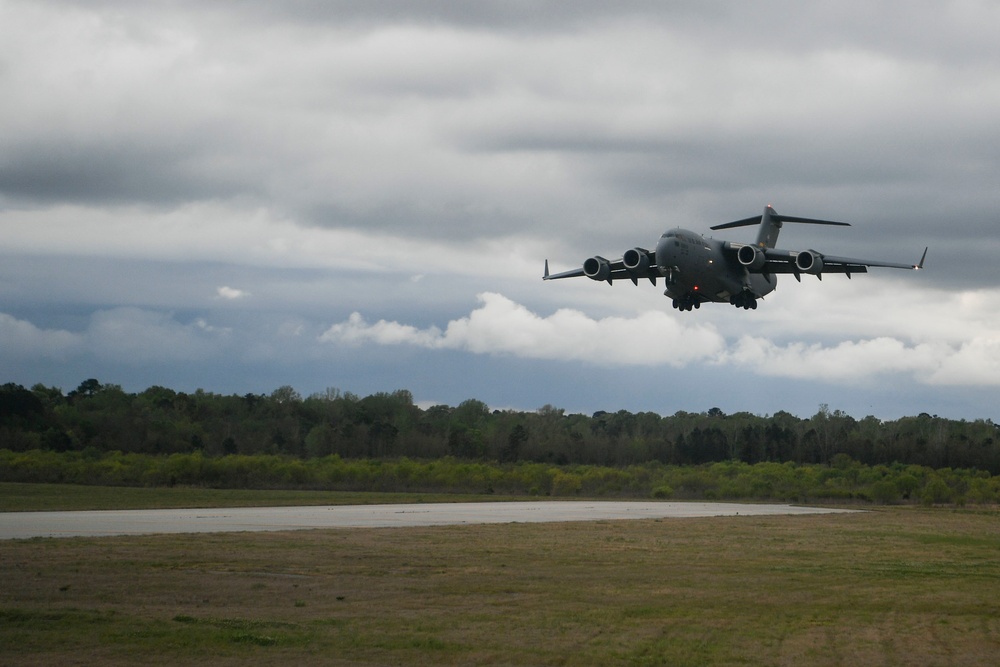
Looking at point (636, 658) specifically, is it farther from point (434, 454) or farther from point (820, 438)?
point (820, 438)

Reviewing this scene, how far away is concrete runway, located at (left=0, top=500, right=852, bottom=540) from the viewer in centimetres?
3578

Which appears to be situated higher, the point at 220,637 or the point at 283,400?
the point at 283,400

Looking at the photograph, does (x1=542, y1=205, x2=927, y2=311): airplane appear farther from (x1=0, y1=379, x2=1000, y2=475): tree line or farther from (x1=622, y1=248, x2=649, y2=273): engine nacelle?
(x1=0, y1=379, x2=1000, y2=475): tree line

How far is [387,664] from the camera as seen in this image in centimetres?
1539

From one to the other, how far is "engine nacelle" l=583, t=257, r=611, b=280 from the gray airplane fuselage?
287 cm

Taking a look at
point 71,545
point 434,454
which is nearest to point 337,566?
point 71,545

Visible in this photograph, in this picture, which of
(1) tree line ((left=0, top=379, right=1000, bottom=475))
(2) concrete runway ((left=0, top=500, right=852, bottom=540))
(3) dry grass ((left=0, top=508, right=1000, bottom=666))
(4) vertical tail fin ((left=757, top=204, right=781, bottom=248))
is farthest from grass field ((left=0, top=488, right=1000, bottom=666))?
(1) tree line ((left=0, top=379, right=1000, bottom=475))

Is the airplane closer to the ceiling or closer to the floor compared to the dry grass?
closer to the ceiling

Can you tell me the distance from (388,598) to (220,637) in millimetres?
5135

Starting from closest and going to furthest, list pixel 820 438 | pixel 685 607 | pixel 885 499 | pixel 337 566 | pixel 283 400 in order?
pixel 685 607, pixel 337 566, pixel 885 499, pixel 820 438, pixel 283 400

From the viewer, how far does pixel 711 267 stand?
4697 centimetres

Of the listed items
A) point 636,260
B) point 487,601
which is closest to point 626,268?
point 636,260

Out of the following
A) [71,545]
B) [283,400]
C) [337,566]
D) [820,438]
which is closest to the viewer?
[337,566]

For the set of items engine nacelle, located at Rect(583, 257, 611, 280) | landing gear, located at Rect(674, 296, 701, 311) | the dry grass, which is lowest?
the dry grass
